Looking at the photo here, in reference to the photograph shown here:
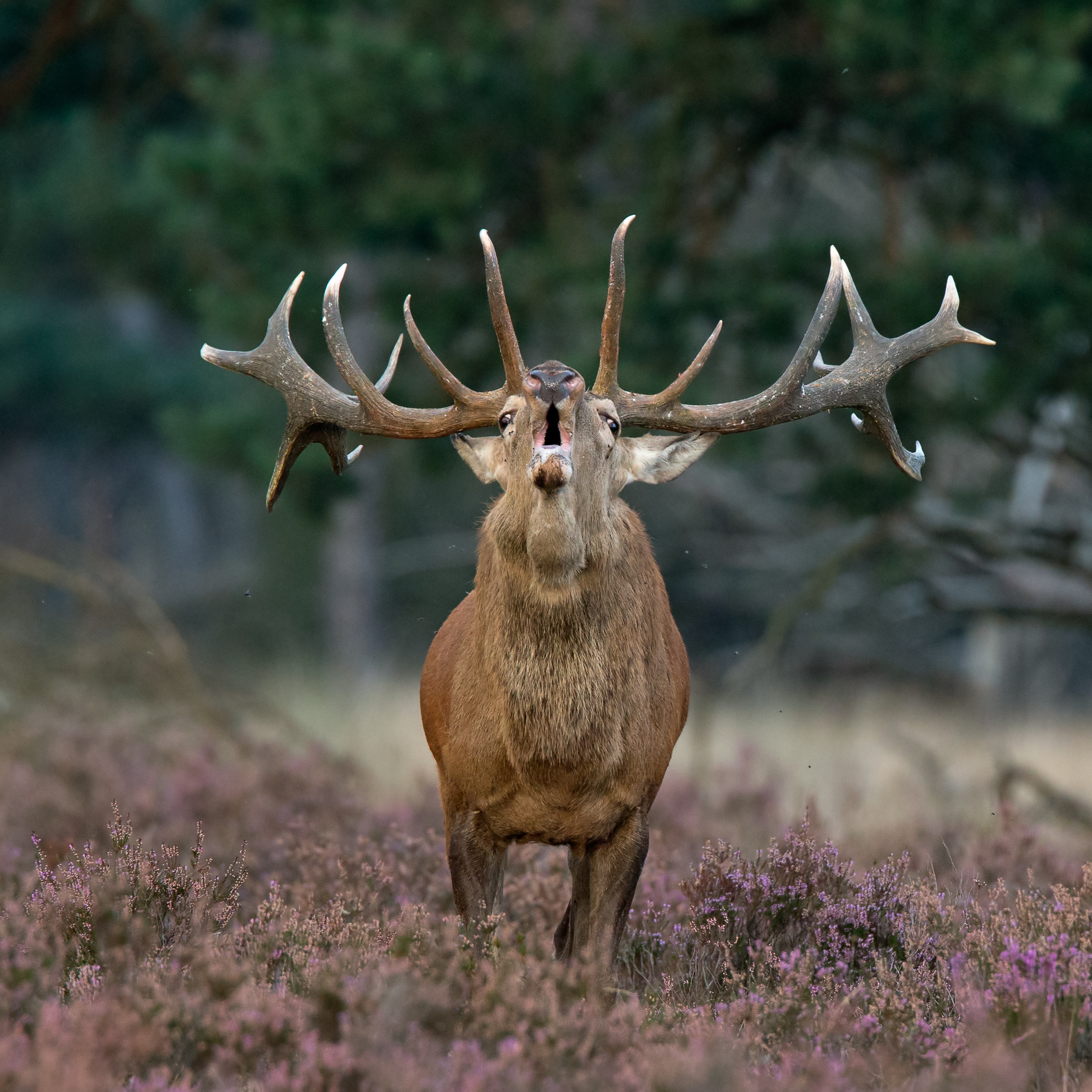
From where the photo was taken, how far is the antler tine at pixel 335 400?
4.90m

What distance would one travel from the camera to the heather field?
317 cm

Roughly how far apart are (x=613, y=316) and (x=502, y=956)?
1.96 m

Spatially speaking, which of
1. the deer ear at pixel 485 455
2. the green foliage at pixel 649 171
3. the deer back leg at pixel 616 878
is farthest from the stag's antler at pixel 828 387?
the green foliage at pixel 649 171

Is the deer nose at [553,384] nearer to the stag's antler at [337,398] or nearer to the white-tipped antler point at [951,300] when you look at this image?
the stag's antler at [337,398]

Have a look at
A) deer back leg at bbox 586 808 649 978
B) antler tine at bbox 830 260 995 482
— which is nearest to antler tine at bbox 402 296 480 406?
antler tine at bbox 830 260 995 482

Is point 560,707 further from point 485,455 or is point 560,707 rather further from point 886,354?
point 886,354

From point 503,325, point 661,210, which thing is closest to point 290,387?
point 503,325

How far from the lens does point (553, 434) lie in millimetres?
4215

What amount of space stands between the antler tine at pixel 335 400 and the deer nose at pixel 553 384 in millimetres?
508

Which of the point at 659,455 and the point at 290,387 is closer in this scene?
the point at 659,455

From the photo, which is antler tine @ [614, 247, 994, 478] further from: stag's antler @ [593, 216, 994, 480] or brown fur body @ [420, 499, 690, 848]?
brown fur body @ [420, 499, 690, 848]

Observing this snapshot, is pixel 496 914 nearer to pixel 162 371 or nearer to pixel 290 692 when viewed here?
pixel 290 692

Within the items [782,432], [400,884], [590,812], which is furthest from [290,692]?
[590,812]

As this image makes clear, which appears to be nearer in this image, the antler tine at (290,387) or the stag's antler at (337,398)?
the stag's antler at (337,398)
